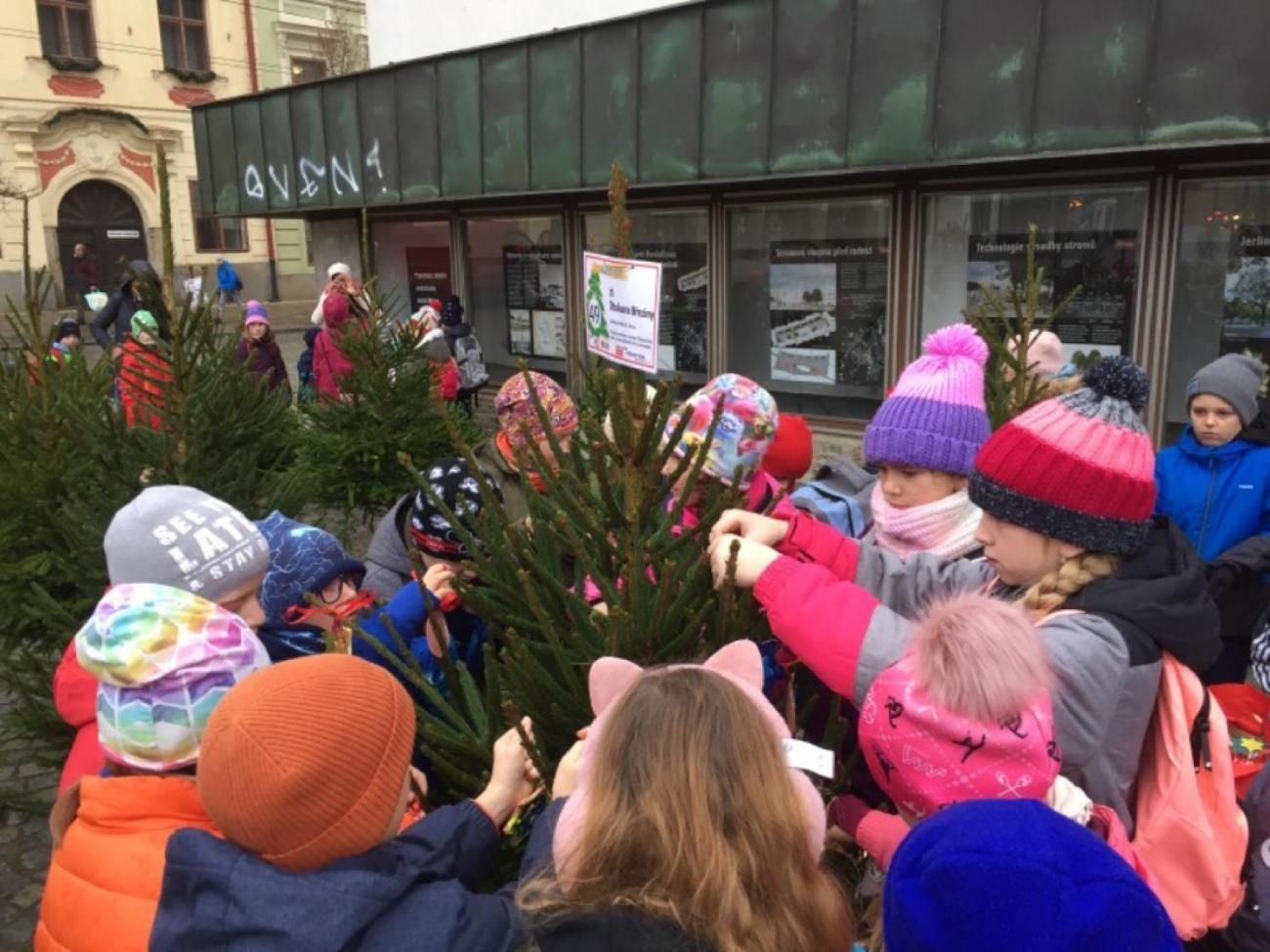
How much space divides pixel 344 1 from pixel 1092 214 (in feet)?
102

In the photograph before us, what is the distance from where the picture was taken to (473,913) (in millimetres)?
1527

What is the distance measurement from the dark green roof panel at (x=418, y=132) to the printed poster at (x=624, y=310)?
9141mm

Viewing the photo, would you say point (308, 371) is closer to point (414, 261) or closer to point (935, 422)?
point (414, 261)

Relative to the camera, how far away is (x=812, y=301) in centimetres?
930

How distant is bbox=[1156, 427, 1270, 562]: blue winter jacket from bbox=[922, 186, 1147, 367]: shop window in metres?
3.12

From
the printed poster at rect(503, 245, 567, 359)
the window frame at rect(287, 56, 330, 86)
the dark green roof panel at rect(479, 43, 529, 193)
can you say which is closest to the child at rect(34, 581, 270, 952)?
the dark green roof panel at rect(479, 43, 529, 193)

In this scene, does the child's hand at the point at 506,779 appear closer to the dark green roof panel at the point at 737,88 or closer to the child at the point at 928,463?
the child at the point at 928,463

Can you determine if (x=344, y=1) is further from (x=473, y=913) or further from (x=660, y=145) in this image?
(x=473, y=913)

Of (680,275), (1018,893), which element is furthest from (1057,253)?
(1018,893)

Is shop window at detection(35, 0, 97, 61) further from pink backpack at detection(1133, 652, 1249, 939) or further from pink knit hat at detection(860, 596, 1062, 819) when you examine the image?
pink backpack at detection(1133, 652, 1249, 939)

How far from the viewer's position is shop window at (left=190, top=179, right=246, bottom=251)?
29.5 meters

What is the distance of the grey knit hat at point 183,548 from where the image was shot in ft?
8.35

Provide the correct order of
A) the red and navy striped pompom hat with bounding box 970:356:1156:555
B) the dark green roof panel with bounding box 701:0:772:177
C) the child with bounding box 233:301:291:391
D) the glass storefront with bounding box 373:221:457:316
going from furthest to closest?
the glass storefront with bounding box 373:221:457:316, the child with bounding box 233:301:291:391, the dark green roof panel with bounding box 701:0:772:177, the red and navy striped pompom hat with bounding box 970:356:1156:555

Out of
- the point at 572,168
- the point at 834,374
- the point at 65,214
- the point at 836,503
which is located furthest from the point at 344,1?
the point at 836,503
